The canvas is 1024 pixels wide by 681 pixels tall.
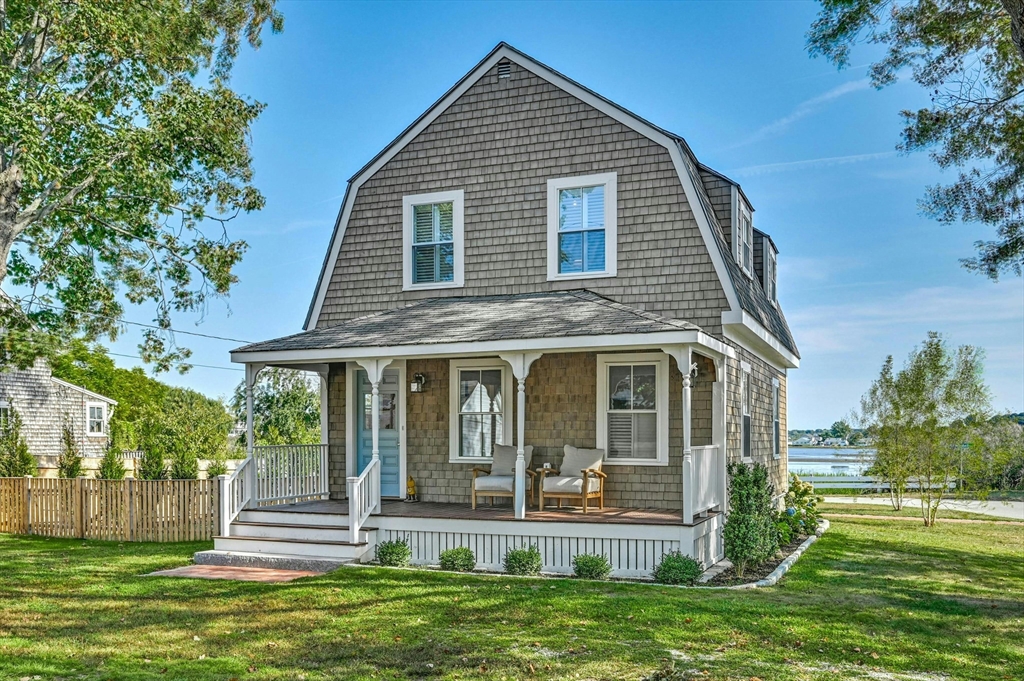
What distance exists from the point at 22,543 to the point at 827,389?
24.8m

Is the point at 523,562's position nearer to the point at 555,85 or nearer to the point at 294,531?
the point at 294,531

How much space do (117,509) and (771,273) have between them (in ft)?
42.9

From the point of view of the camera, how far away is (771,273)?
17.0 m

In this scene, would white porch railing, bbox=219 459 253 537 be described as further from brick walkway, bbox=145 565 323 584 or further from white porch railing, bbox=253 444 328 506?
brick walkway, bbox=145 565 323 584

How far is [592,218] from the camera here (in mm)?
12617

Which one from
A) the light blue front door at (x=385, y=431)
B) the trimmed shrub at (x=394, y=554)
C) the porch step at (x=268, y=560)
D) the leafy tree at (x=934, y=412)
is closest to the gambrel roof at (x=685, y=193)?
the light blue front door at (x=385, y=431)

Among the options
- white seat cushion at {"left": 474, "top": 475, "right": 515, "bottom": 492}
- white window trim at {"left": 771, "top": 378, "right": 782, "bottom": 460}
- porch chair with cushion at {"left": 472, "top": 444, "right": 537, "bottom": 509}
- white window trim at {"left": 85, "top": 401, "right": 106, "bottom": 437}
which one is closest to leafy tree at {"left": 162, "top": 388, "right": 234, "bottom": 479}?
white window trim at {"left": 85, "top": 401, "right": 106, "bottom": 437}

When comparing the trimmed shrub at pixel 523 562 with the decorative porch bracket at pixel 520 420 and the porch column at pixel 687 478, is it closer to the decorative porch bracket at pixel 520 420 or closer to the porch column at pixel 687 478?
the decorative porch bracket at pixel 520 420

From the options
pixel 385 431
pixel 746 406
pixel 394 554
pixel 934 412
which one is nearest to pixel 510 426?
pixel 385 431

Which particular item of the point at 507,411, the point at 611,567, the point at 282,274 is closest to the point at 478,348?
the point at 507,411

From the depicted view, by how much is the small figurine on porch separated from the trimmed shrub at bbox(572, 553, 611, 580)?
3893mm

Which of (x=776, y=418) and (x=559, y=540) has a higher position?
(x=776, y=418)

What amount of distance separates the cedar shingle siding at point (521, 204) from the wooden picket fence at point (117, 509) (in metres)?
3.71

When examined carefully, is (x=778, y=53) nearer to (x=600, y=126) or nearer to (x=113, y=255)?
(x=600, y=126)
